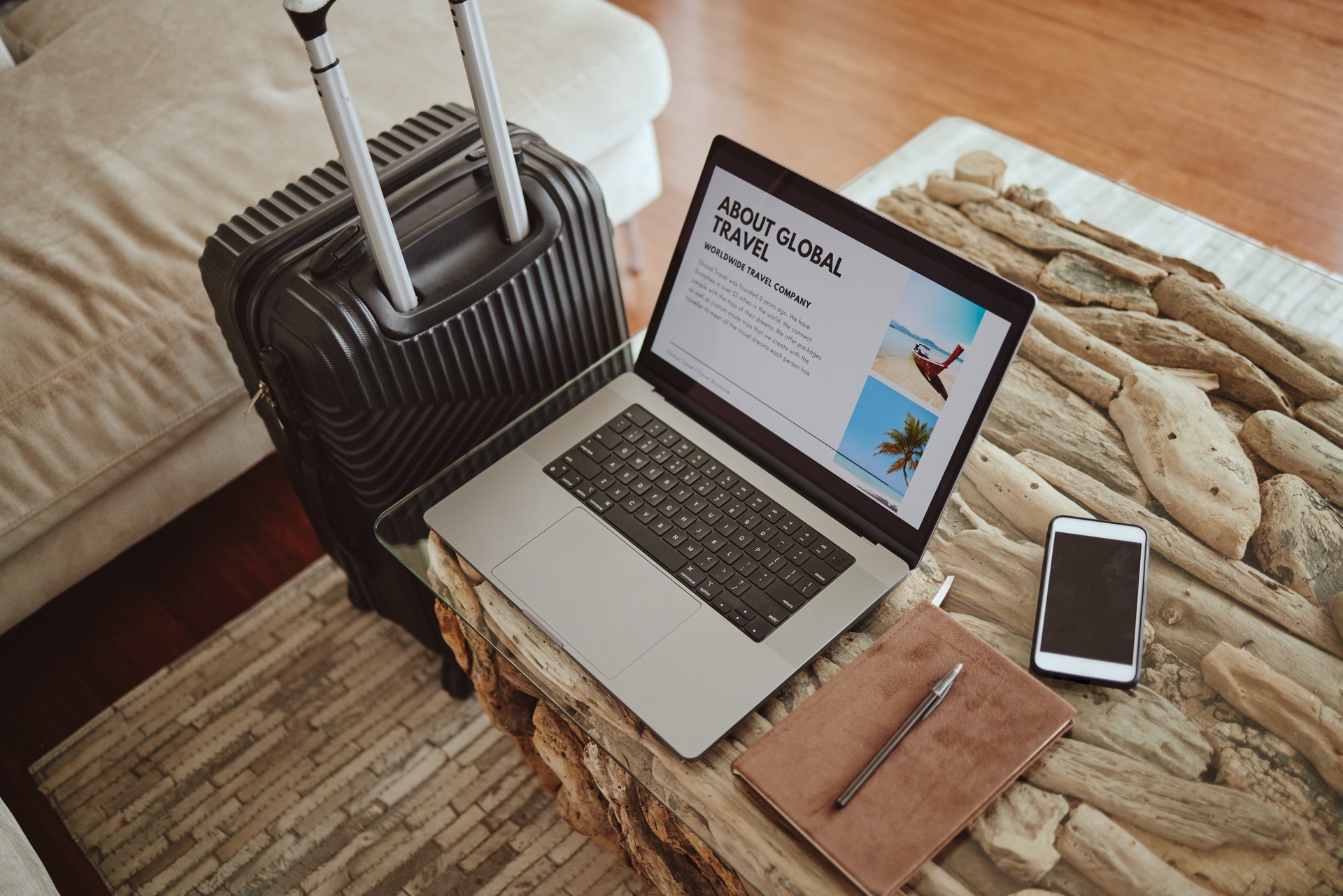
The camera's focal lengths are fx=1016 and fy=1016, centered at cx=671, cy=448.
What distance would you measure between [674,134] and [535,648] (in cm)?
158

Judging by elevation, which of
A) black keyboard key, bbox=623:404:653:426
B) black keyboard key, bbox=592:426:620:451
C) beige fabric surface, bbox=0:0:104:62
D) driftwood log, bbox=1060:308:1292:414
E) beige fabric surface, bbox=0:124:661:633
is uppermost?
beige fabric surface, bbox=0:0:104:62

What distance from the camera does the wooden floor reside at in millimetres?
1477

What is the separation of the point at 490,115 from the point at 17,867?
79 centimetres

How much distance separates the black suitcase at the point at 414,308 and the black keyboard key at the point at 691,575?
318mm

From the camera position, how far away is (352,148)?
80 cm

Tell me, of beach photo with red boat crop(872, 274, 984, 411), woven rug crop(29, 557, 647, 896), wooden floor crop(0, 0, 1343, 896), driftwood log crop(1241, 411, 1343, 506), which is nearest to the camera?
beach photo with red boat crop(872, 274, 984, 411)

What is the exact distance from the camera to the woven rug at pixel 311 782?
120cm

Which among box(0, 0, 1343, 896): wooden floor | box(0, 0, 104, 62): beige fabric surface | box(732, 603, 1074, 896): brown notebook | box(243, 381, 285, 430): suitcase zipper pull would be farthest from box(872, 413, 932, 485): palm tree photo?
box(0, 0, 104, 62): beige fabric surface

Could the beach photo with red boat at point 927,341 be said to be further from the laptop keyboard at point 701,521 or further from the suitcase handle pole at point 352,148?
the suitcase handle pole at point 352,148

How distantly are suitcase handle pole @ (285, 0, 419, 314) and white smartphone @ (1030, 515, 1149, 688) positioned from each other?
61 centimetres

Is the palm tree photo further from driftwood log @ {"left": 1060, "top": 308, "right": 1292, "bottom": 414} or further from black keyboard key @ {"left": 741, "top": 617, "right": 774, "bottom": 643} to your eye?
driftwood log @ {"left": 1060, "top": 308, "right": 1292, "bottom": 414}

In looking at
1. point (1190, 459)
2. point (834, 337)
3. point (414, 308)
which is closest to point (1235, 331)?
point (1190, 459)

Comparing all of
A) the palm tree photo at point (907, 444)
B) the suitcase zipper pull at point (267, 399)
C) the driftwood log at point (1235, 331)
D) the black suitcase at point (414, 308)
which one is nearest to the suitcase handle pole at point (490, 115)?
the black suitcase at point (414, 308)

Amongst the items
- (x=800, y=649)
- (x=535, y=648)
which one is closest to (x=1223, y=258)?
(x=800, y=649)
